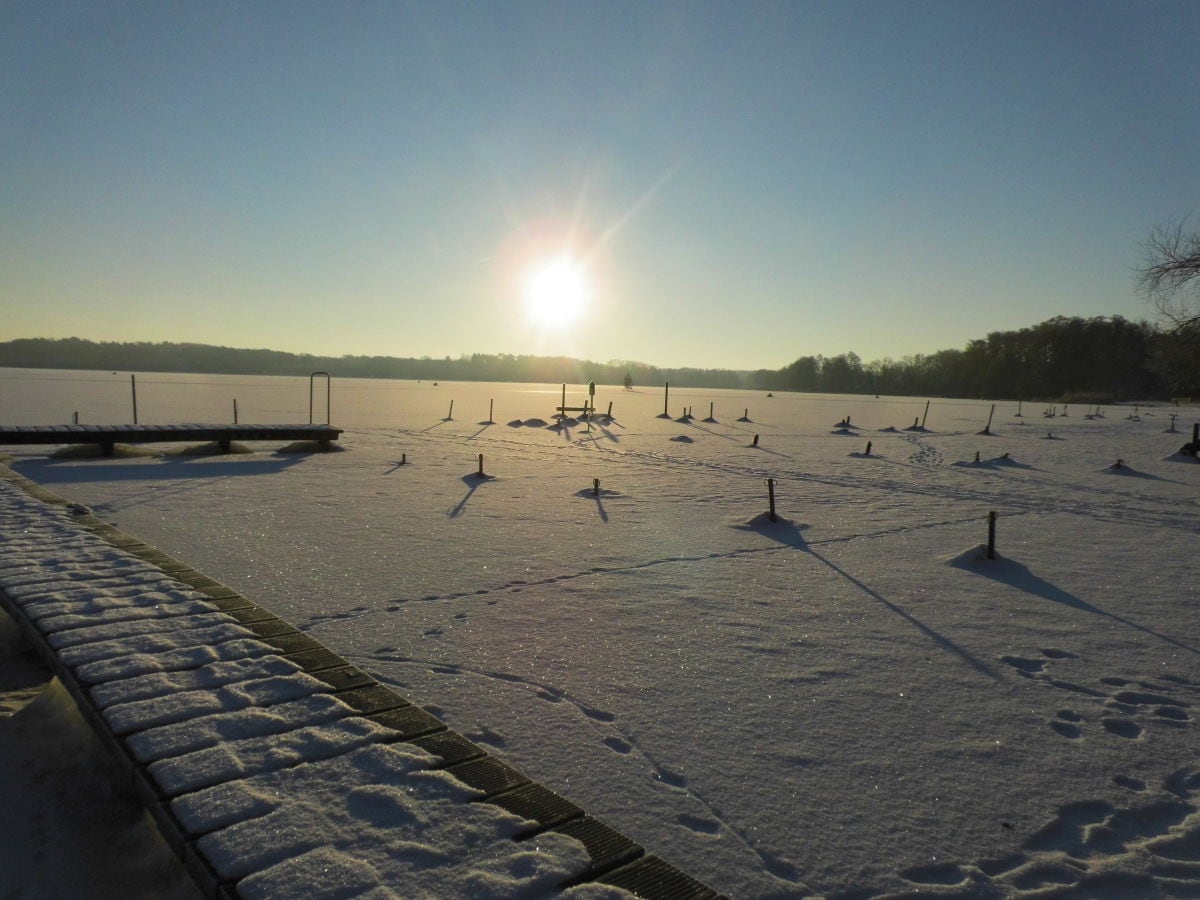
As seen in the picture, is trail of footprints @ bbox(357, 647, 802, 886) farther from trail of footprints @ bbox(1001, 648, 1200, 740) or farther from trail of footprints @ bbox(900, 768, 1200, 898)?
trail of footprints @ bbox(1001, 648, 1200, 740)

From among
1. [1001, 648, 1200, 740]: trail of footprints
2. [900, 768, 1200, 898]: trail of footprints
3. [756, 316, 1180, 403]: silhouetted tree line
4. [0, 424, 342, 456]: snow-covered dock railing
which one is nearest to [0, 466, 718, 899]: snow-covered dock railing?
[900, 768, 1200, 898]: trail of footprints

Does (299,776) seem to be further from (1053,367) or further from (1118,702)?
(1053,367)

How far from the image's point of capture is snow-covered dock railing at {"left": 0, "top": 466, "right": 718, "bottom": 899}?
6.79 ft

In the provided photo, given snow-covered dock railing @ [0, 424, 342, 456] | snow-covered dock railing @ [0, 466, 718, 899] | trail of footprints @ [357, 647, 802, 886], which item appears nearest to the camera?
snow-covered dock railing @ [0, 466, 718, 899]

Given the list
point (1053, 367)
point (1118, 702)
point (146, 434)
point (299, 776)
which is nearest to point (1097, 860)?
point (1118, 702)

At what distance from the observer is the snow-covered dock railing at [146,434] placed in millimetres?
15151

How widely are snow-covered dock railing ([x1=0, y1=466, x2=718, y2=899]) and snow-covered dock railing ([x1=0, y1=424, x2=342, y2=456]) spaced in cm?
1414

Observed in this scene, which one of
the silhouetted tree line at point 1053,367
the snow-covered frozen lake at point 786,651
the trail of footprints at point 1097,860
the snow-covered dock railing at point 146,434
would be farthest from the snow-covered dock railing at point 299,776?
the silhouetted tree line at point 1053,367

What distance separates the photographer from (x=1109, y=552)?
29.2 feet

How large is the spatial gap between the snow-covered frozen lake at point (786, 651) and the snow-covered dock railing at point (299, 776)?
2.27 ft

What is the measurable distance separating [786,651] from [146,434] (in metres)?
16.8

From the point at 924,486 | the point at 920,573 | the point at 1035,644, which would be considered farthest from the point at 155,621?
the point at 924,486

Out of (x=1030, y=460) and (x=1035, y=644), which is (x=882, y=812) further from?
(x=1030, y=460)

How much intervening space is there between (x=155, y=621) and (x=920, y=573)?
706cm
